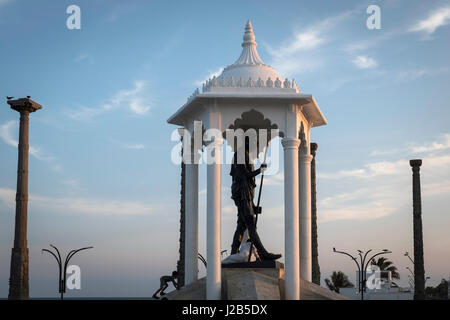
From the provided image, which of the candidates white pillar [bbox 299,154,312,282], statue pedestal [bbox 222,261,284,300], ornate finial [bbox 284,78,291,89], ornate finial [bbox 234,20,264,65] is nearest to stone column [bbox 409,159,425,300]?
white pillar [bbox 299,154,312,282]

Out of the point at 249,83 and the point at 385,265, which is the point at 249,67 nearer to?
the point at 249,83

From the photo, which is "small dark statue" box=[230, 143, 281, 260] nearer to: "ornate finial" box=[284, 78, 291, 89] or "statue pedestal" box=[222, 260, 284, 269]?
"statue pedestal" box=[222, 260, 284, 269]

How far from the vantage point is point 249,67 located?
2214 centimetres

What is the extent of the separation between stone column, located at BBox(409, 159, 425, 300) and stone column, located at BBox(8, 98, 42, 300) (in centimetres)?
2750

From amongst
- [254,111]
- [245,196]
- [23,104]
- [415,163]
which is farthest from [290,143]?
[415,163]

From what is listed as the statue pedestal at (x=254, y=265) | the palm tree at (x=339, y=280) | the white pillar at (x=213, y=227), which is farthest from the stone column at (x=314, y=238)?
the palm tree at (x=339, y=280)

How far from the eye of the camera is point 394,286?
7950 centimetres

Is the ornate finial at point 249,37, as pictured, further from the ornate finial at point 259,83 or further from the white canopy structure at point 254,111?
the ornate finial at point 259,83

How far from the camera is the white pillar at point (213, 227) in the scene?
20.4m

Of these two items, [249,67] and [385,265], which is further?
[385,265]

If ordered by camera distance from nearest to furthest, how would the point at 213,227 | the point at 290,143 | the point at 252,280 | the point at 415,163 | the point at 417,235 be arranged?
the point at 213,227
the point at 252,280
the point at 290,143
the point at 417,235
the point at 415,163

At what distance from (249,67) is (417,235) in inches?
1311
